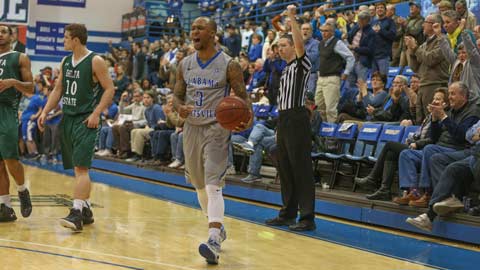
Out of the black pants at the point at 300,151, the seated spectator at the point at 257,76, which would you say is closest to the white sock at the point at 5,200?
the black pants at the point at 300,151

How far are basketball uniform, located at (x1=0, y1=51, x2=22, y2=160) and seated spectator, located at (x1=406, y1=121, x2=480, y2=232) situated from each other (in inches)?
162

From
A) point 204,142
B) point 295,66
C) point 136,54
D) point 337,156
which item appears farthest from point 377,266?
point 136,54

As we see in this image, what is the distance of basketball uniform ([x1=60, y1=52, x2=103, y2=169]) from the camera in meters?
7.12

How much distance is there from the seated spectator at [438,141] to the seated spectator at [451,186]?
269 millimetres

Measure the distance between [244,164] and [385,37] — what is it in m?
3.20

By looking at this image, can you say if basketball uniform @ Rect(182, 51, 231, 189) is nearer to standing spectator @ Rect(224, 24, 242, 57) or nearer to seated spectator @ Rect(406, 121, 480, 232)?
seated spectator @ Rect(406, 121, 480, 232)

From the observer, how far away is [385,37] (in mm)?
12117

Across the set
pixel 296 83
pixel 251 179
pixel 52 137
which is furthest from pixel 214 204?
pixel 52 137

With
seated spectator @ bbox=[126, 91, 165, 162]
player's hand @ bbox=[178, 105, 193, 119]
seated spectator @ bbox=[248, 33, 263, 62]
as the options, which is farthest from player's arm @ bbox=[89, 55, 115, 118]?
seated spectator @ bbox=[248, 33, 263, 62]

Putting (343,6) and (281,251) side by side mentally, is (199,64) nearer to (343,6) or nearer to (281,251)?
(281,251)

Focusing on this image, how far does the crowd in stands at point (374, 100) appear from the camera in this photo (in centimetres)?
756

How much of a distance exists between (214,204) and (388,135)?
159 inches

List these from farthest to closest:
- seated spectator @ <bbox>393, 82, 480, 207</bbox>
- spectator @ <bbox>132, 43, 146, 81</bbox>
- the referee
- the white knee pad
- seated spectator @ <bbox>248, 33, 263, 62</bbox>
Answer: spectator @ <bbox>132, 43, 146, 81</bbox> < seated spectator @ <bbox>248, 33, 263, 62</bbox> < the referee < seated spectator @ <bbox>393, 82, 480, 207</bbox> < the white knee pad

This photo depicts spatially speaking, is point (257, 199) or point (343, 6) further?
point (343, 6)
